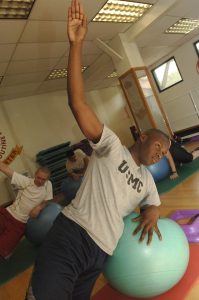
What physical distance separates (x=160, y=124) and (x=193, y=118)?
3111 mm

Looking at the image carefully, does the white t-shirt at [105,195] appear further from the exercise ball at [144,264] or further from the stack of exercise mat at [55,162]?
the stack of exercise mat at [55,162]

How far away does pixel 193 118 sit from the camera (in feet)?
30.3

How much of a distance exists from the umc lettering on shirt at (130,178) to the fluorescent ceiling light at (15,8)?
314cm

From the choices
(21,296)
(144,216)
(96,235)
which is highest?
(96,235)

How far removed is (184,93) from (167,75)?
106cm

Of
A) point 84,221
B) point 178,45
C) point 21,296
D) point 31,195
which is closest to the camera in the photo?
point 84,221

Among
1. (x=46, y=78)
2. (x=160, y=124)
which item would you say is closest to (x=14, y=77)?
(x=46, y=78)

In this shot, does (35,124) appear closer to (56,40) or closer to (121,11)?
(56,40)

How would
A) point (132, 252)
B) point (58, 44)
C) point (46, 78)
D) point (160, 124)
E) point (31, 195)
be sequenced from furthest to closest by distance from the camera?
point (46, 78) < point (160, 124) < point (58, 44) < point (31, 195) < point (132, 252)

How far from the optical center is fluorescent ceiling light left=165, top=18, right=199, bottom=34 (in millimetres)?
6793

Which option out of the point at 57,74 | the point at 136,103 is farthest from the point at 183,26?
the point at 57,74

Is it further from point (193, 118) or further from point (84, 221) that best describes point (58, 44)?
point (193, 118)

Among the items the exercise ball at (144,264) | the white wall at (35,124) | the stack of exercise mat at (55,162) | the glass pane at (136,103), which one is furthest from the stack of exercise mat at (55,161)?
the exercise ball at (144,264)

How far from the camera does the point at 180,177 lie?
483 centimetres
